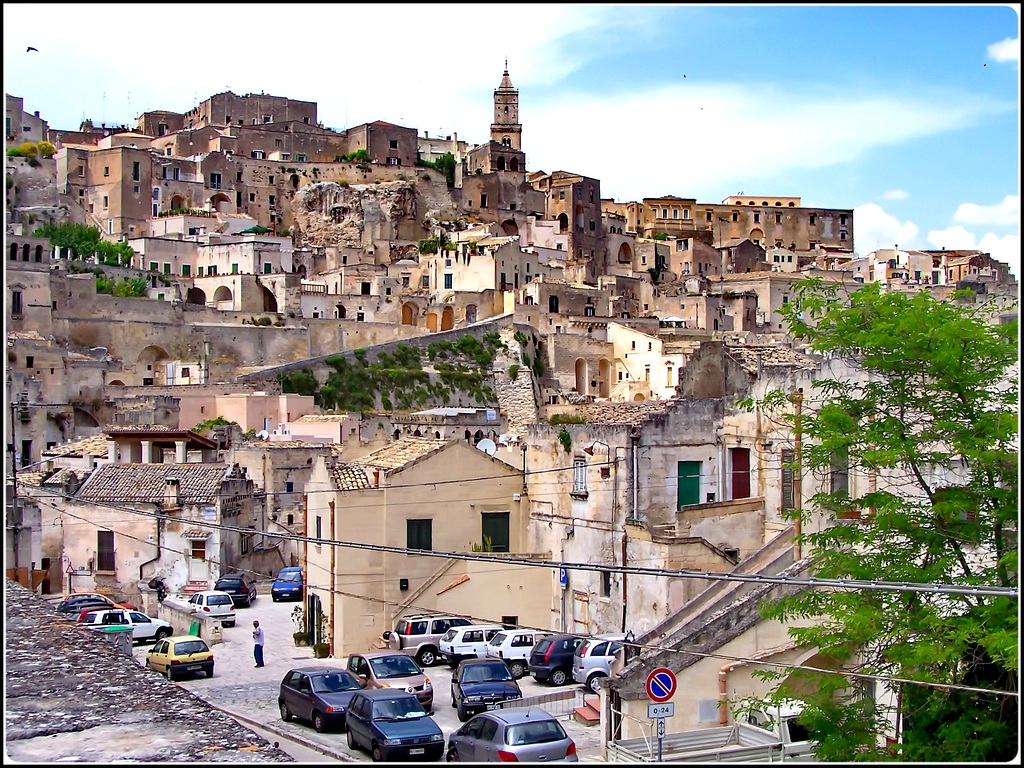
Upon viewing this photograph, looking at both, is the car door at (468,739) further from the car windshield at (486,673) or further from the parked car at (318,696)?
the car windshield at (486,673)

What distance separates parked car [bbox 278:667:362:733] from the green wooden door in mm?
8663

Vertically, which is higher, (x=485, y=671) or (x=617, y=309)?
(x=617, y=309)

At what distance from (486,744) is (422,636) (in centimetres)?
989

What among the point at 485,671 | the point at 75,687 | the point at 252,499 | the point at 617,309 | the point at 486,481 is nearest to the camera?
the point at 75,687

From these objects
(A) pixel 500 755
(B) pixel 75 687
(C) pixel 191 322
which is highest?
(C) pixel 191 322

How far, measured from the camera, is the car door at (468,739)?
17.1 meters

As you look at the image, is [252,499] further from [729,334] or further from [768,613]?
[729,334]

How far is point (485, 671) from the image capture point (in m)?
22.0

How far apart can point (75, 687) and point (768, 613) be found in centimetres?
766

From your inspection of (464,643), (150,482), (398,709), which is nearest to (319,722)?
(398,709)

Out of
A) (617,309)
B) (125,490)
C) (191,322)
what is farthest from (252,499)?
(617,309)

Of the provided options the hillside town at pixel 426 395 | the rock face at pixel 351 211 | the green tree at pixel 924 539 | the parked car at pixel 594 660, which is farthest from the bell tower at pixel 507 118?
the green tree at pixel 924 539

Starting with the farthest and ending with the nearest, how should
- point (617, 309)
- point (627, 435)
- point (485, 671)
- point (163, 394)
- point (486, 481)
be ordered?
1. point (617, 309)
2. point (163, 394)
3. point (486, 481)
4. point (627, 435)
5. point (485, 671)

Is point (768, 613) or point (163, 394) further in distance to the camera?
point (163, 394)
